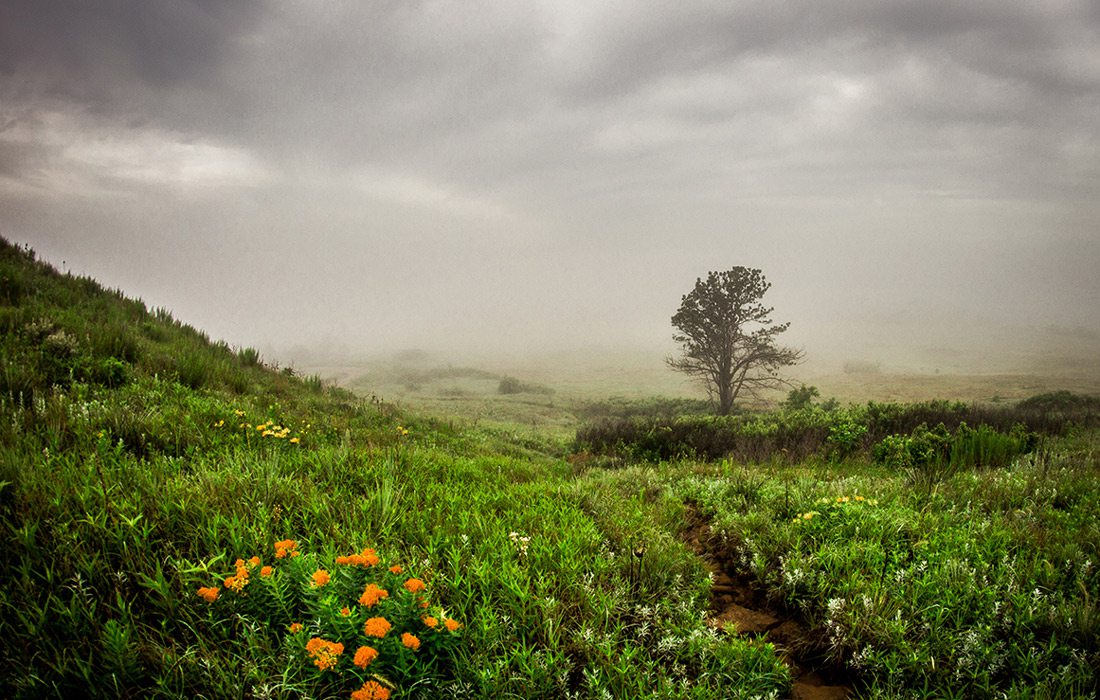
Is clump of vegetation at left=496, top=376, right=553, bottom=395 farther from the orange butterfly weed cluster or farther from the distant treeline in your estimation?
the orange butterfly weed cluster

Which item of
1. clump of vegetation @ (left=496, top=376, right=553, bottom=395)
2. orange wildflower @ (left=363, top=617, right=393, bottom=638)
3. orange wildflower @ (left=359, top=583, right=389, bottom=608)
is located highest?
orange wildflower @ (left=359, top=583, right=389, bottom=608)

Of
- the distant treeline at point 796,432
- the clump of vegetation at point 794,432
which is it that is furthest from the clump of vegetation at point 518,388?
the clump of vegetation at point 794,432

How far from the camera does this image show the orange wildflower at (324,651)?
1865 mm

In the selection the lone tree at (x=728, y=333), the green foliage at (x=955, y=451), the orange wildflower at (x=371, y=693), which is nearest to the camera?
the orange wildflower at (x=371, y=693)

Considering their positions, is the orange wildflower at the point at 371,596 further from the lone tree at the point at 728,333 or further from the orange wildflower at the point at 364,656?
the lone tree at the point at 728,333

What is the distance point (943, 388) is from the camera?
39562mm

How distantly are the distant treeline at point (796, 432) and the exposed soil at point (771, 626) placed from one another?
6.47m

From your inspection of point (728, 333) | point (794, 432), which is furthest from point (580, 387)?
point (794, 432)

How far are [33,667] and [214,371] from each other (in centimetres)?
794

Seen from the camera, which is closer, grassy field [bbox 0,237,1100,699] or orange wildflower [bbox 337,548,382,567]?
grassy field [bbox 0,237,1100,699]

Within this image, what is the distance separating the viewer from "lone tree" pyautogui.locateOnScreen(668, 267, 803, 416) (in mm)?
29781

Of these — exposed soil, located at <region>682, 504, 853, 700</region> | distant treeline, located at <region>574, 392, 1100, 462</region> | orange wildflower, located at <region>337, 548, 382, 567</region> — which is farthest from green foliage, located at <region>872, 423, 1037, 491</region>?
orange wildflower, located at <region>337, 548, 382, 567</region>

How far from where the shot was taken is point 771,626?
3.20 metres

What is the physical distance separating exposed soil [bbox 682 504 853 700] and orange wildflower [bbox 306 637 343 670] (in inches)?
85.9
